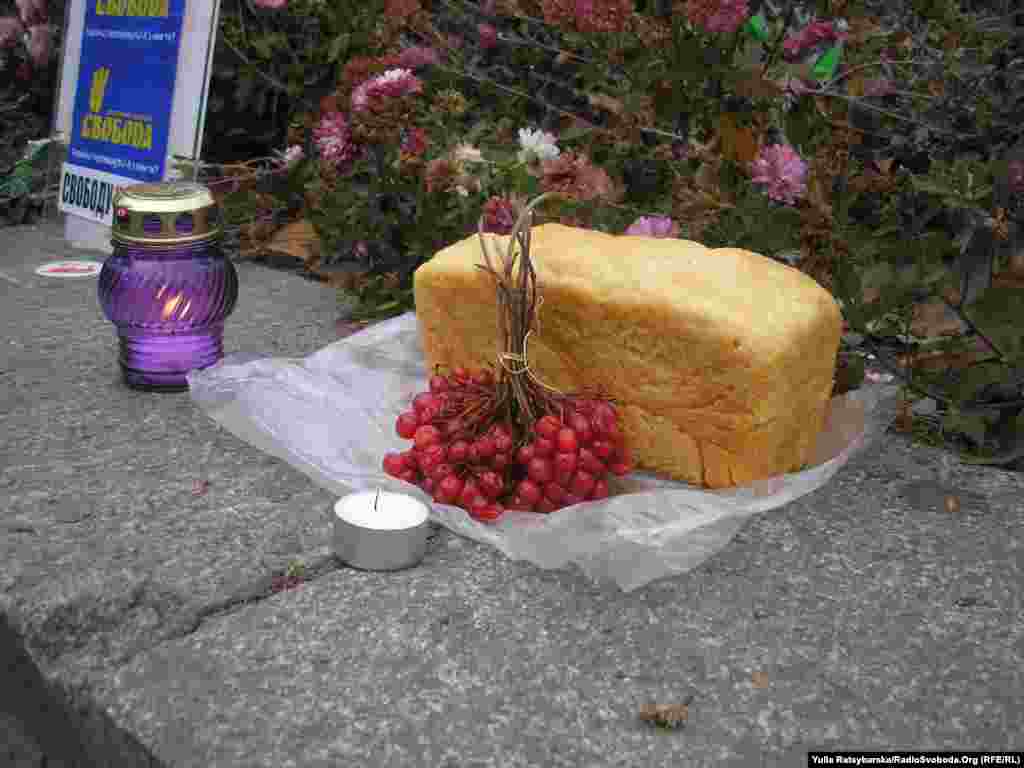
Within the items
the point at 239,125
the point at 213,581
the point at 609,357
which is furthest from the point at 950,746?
the point at 239,125

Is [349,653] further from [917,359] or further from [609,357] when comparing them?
[917,359]

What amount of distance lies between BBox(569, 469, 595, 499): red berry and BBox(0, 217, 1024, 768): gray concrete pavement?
0.17 meters

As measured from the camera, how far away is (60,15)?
4199 mm

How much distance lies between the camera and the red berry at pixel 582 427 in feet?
5.27

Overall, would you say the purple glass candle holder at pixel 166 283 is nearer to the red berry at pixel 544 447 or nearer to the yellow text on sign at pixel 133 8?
the red berry at pixel 544 447

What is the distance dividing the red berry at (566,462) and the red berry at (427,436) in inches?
7.4

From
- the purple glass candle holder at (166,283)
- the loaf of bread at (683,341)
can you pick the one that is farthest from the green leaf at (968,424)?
the purple glass candle holder at (166,283)

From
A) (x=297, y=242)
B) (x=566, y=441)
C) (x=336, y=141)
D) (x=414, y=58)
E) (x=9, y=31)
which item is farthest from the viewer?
(x=9, y=31)

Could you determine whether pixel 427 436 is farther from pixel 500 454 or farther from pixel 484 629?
pixel 484 629

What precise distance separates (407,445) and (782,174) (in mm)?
882

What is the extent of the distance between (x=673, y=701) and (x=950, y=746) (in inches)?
11.4

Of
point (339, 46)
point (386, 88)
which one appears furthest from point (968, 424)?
point (339, 46)

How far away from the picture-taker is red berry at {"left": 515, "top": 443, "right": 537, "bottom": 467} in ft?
5.26

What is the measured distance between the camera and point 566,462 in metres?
1.58
